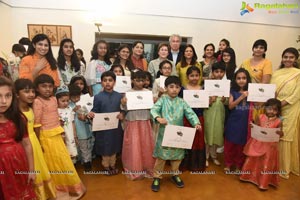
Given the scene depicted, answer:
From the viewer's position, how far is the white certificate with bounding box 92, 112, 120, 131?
8.43 feet

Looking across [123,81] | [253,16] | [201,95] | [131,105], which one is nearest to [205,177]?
[201,95]

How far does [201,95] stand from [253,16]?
5150mm

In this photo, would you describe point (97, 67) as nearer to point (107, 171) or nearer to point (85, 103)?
point (85, 103)

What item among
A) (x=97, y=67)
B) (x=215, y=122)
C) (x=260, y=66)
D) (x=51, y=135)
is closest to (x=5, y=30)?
(x=97, y=67)

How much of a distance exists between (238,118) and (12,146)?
97.7 inches

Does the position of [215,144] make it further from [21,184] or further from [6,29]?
[6,29]

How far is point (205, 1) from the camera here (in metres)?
6.21

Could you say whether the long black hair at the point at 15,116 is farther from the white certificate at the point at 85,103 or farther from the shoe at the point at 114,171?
the shoe at the point at 114,171

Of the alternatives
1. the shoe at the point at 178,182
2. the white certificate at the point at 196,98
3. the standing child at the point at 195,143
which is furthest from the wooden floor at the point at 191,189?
the white certificate at the point at 196,98

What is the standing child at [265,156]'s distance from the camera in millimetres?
2605

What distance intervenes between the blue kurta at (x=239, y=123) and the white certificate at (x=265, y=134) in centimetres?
22

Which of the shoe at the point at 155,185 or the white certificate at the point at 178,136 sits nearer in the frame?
the white certificate at the point at 178,136

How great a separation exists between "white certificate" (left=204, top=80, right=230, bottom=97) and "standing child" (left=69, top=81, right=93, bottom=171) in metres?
1.57

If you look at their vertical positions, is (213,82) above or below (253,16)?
below
